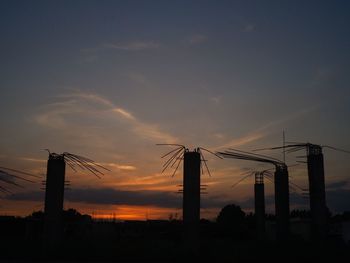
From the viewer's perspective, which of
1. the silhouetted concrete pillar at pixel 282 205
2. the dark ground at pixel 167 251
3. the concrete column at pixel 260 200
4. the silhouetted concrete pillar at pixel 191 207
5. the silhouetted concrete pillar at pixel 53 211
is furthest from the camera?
the concrete column at pixel 260 200

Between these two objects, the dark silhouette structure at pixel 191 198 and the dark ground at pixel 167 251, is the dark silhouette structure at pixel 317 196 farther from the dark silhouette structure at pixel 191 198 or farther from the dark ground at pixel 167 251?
the dark silhouette structure at pixel 191 198

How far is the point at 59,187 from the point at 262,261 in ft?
43.2

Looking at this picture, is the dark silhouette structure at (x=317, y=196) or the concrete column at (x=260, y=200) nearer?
the dark silhouette structure at (x=317, y=196)

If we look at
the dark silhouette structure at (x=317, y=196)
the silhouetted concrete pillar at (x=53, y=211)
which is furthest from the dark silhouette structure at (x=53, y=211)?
the dark silhouette structure at (x=317, y=196)

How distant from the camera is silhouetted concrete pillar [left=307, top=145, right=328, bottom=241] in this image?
1185 inches

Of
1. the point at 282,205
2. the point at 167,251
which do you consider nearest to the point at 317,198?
the point at 282,205

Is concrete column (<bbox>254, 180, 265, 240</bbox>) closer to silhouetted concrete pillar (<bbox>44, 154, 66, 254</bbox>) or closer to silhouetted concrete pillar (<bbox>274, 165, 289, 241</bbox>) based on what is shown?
silhouetted concrete pillar (<bbox>274, 165, 289, 241</bbox>)

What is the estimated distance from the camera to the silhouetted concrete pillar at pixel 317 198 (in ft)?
98.7

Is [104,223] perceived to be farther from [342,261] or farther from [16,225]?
[342,261]

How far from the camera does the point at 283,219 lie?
3706 centimetres

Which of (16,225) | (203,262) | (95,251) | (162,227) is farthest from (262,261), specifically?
(16,225)

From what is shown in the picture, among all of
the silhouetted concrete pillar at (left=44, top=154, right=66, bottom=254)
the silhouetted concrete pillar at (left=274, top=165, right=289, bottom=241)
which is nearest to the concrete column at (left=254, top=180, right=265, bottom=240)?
the silhouetted concrete pillar at (left=274, top=165, right=289, bottom=241)

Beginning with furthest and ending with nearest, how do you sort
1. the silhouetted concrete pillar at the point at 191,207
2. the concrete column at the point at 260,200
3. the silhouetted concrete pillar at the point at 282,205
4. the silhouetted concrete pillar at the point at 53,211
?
the concrete column at the point at 260,200
the silhouetted concrete pillar at the point at 282,205
the silhouetted concrete pillar at the point at 53,211
the silhouetted concrete pillar at the point at 191,207

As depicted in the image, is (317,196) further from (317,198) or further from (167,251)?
(167,251)
